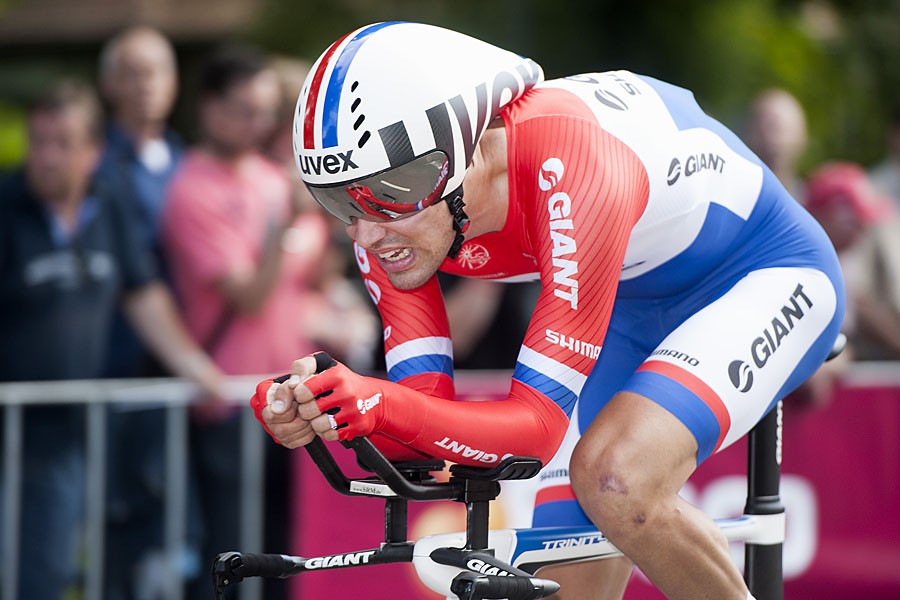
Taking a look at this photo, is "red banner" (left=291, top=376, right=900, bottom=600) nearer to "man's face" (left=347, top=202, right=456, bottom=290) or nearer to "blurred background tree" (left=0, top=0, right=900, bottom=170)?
"man's face" (left=347, top=202, right=456, bottom=290)

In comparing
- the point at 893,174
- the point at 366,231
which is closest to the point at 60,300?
the point at 366,231

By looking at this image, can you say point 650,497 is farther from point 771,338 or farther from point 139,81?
point 139,81

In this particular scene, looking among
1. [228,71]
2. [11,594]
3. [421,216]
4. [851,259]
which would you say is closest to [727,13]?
[851,259]

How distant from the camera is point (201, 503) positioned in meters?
6.29

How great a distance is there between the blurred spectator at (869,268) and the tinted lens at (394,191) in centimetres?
411

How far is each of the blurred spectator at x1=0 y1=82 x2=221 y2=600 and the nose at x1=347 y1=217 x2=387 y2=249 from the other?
2.89 meters

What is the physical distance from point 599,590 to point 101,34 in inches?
1039

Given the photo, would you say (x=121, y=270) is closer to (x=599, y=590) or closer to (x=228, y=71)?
(x=228, y=71)

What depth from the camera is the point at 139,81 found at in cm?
638

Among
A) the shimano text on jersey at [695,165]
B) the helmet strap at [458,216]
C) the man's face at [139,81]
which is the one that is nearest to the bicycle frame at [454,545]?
the helmet strap at [458,216]

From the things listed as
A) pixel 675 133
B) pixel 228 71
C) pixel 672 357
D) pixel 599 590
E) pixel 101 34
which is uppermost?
Result: pixel 101 34

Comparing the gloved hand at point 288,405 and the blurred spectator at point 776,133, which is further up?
the blurred spectator at point 776,133

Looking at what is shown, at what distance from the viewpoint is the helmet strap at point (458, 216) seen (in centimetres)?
339

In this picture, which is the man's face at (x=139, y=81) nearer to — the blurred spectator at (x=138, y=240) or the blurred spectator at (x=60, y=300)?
the blurred spectator at (x=138, y=240)
